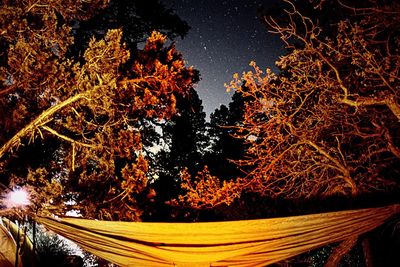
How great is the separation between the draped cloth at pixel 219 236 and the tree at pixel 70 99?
0.81 metres

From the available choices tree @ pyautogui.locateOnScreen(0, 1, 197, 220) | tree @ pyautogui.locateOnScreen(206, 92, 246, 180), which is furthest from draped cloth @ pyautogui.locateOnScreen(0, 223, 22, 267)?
tree @ pyautogui.locateOnScreen(206, 92, 246, 180)

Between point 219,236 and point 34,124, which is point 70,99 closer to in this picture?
point 34,124

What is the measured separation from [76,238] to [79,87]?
2.04 metres

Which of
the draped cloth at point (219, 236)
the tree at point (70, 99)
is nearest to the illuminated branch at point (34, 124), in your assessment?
the tree at point (70, 99)

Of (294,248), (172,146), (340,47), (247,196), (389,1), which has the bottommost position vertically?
(294,248)

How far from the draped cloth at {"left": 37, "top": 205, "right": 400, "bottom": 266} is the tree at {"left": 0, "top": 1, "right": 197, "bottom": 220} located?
2.66ft

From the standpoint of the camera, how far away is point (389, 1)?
4277mm

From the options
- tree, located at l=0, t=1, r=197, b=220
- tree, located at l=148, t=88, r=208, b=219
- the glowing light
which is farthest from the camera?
tree, located at l=148, t=88, r=208, b=219

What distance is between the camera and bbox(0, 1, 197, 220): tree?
4246 mm

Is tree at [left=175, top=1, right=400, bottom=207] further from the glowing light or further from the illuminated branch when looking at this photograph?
the glowing light

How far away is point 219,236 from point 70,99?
266 cm

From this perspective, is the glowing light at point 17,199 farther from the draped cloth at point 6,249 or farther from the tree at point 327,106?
the tree at point 327,106

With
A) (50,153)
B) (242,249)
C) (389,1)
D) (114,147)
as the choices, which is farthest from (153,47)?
(242,249)

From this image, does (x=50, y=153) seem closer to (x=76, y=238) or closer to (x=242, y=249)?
(x=76, y=238)
